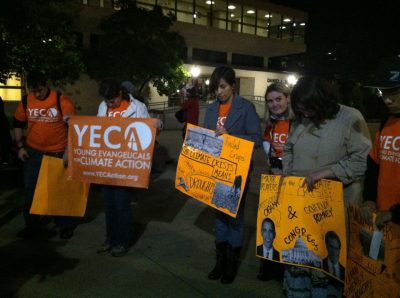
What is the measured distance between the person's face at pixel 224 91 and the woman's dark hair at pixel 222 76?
3 centimetres

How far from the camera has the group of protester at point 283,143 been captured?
101 inches

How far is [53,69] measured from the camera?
37.5ft

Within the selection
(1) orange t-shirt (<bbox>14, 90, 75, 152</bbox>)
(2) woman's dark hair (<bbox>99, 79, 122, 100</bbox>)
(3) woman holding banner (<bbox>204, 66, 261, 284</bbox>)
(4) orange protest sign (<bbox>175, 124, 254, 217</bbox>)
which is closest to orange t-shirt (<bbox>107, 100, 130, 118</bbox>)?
(2) woman's dark hair (<bbox>99, 79, 122, 100</bbox>)

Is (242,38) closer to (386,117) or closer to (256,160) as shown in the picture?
(256,160)

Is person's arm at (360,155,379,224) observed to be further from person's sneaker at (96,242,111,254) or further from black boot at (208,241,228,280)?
person's sneaker at (96,242,111,254)

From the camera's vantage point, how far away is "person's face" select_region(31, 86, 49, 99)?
14.8ft

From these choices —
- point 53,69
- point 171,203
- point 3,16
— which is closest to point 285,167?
point 171,203

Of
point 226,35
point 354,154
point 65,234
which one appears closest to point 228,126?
point 354,154

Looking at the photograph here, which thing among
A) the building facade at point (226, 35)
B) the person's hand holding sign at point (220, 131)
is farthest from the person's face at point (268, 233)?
the building facade at point (226, 35)

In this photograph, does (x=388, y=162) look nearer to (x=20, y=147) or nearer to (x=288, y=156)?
(x=288, y=156)

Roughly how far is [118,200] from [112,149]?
53 cm

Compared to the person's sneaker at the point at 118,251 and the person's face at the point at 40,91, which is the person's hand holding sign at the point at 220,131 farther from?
the person's face at the point at 40,91

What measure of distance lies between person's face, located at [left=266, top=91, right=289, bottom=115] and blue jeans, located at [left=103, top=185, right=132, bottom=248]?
1.71 m

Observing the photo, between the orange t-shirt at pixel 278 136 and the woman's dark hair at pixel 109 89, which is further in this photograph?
the woman's dark hair at pixel 109 89
